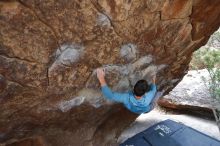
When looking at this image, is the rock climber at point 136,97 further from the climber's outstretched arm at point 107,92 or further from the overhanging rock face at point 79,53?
the overhanging rock face at point 79,53

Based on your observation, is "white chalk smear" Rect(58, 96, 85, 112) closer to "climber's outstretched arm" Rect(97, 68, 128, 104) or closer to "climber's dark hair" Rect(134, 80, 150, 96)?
"climber's outstretched arm" Rect(97, 68, 128, 104)

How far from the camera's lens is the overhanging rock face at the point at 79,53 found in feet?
12.3

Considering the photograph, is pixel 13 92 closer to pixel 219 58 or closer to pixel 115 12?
pixel 115 12

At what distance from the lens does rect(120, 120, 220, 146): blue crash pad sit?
6.76 meters

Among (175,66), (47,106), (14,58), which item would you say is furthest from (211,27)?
(14,58)

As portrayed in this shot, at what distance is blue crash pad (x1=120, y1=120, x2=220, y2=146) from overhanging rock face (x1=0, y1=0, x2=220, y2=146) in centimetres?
108

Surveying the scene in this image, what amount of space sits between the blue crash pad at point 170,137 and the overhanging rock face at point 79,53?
3.56ft

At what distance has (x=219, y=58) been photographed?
727 cm

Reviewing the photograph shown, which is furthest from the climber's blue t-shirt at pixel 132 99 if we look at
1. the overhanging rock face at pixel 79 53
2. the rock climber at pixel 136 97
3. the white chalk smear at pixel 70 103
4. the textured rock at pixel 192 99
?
the textured rock at pixel 192 99

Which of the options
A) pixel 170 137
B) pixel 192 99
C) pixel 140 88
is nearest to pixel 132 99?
pixel 140 88

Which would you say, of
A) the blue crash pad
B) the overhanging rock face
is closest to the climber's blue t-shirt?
the overhanging rock face

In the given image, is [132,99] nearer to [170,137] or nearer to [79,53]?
[79,53]

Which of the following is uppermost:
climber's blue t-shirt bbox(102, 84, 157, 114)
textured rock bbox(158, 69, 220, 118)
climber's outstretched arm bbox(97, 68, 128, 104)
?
climber's outstretched arm bbox(97, 68, 128, 104)

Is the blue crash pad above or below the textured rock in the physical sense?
below
